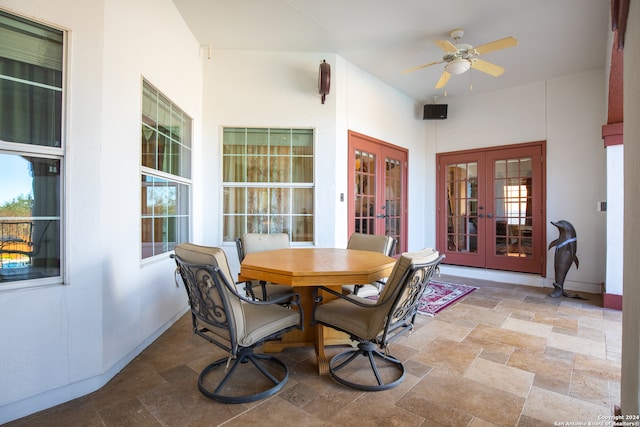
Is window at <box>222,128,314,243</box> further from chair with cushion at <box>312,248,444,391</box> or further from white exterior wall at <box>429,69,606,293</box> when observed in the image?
white exterior wall at <box>429,69,606,293</box>

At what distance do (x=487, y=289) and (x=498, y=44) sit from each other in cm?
330

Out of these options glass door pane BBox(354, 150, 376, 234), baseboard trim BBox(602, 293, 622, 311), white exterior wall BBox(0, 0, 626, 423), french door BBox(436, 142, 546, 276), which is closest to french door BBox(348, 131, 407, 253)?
glass door pane BBox(354, 150, 376, 234)

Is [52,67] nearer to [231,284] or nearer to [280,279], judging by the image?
[231,284]

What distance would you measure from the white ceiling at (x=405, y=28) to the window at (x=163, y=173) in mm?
1103

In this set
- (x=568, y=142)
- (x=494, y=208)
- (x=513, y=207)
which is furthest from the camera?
(x=494, y=208)

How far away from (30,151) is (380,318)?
2301mm

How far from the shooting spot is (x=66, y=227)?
75.6 inches

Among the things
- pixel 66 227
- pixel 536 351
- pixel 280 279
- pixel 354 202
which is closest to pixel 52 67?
pixel 66 227

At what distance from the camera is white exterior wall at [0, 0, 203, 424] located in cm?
177

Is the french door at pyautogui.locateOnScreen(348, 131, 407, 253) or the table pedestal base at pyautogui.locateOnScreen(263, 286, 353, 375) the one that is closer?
the table pedestal base at pyautogui.locateOnScreen(263, 286, 353, 375)

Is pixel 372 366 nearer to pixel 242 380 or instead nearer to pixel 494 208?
pixel 242 380

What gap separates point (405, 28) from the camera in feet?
11.2

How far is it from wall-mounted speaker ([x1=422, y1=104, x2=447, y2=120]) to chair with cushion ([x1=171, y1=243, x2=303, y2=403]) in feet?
15.6

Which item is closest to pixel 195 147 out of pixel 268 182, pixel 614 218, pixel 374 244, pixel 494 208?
pixel 268 182
